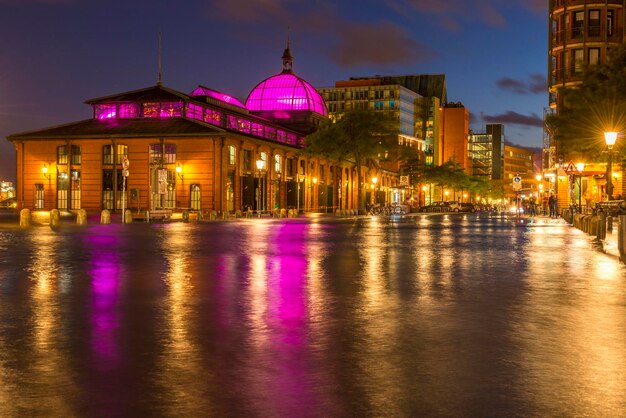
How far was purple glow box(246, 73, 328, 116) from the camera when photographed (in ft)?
318

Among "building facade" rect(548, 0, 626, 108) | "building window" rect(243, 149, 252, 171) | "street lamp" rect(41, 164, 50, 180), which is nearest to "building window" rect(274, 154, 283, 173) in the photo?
"building window" rect(243, 149, 252, 171)

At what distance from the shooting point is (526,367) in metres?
6.80

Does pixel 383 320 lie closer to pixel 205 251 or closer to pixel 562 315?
pixel 562 315

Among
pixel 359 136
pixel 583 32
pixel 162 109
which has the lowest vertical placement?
pixel 359 136

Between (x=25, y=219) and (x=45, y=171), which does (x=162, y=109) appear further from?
(x=25, y=219)

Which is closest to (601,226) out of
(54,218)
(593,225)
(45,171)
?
(593,225)

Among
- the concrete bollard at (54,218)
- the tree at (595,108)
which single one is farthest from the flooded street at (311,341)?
the tree at (595,108)

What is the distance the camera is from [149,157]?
6531 cm

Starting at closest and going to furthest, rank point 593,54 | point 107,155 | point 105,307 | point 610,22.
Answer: point 105,307
point 107,155
point 610,22
point 593,54

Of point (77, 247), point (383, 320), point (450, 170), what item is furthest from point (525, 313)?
point (450, 170)

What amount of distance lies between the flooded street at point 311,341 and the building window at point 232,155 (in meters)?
50.7

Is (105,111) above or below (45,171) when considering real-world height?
above

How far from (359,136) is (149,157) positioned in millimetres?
19644

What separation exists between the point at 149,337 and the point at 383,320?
2.82 m
